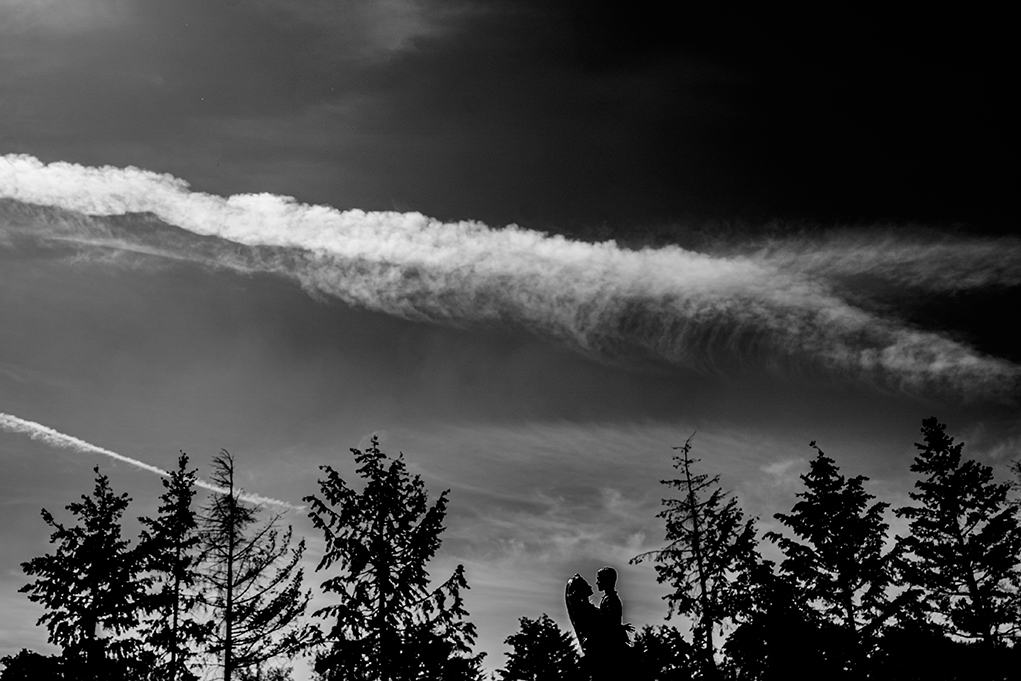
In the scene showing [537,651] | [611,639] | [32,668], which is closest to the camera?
[611,639]

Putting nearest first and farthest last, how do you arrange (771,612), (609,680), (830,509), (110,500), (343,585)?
(609,680)
(771,612)
(343,585)
(110,500)
(830,509)

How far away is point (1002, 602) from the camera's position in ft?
92.6

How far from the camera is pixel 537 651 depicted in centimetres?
3097

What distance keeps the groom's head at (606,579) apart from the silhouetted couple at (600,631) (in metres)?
0.20

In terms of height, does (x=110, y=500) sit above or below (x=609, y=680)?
above

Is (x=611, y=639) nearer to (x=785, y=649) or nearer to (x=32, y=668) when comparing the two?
(x=785, y=649)

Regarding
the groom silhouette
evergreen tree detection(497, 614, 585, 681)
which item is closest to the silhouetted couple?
the groom silhouette

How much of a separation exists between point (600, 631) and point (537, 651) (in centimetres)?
1948

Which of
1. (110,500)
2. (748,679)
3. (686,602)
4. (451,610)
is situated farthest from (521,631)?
(748,679)

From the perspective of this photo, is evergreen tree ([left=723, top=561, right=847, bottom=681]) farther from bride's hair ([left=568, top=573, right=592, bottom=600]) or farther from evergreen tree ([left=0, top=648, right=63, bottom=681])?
evergreen tree ([left=0, top=648, right=63, bottom=681])

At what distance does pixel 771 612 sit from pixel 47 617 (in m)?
20.9

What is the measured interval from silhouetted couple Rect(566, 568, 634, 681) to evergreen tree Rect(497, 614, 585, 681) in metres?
14.4

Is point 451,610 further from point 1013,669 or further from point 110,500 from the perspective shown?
point 1013,669

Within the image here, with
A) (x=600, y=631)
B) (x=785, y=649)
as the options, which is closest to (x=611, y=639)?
(x=600, y=631)
